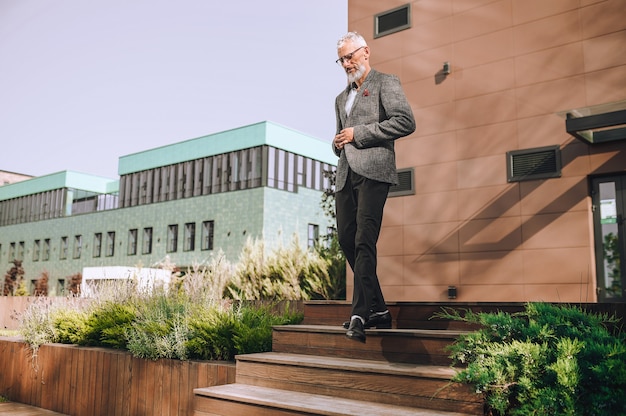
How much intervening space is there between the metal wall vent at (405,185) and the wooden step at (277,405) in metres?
5.86

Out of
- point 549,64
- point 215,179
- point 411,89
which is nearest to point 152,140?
point 215,179

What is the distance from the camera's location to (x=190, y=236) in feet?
94.2

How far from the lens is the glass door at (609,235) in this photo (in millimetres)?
7023

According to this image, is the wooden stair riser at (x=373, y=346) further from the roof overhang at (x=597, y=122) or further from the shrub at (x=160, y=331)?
the roof overhang at (x=597, y=122)

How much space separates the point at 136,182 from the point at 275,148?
37.8 feet

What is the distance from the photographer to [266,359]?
3.65 m

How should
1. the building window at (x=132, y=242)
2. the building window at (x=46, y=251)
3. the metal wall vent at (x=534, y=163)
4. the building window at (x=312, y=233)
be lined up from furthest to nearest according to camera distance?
the building window at (x=46, y=251) < the building window at (x=132, y=242) < the building window at (x=312, y=233) < the metal wall vent at (x=534, y=163)

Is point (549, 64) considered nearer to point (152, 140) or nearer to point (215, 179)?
point (215, 179)

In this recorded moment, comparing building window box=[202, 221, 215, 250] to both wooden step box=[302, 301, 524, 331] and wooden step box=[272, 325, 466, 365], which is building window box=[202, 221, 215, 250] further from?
wooden step box=[272, 325, 466, 365]

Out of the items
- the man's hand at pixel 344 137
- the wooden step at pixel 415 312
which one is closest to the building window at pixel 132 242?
the wooden step at pixel 415 312

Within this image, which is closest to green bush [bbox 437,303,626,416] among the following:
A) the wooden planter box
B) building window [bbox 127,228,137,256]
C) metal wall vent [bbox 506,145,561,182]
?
the wooden planter box

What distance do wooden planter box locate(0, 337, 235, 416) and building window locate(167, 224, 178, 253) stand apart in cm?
2308

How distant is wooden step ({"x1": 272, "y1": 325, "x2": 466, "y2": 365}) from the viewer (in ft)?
10.6

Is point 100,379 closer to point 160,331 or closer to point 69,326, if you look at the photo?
point 160,331
